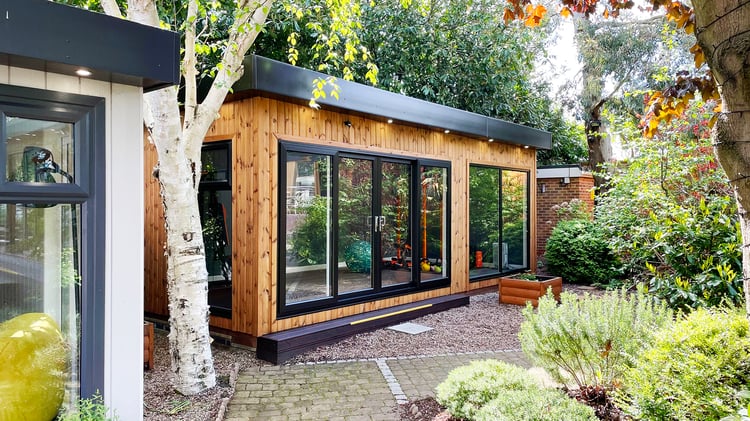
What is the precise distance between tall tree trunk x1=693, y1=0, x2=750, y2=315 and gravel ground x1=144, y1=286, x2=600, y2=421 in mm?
3478

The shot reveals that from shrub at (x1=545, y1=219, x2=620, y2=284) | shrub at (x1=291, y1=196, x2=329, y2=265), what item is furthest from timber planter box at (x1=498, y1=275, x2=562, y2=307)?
shrub at (x1=291, y1=196, x2=329, y2=265)

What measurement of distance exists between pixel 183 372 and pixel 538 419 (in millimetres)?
2841

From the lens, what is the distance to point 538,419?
107 inches

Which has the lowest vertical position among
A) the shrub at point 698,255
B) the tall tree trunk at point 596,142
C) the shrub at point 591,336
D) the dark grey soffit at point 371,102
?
the shrub at point 591,336

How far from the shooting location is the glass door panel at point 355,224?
634 cm

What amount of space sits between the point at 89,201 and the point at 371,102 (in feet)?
13.0

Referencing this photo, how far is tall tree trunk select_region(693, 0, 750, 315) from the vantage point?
5.92 feet

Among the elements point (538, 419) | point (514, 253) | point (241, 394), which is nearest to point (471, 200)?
point (514, 253)

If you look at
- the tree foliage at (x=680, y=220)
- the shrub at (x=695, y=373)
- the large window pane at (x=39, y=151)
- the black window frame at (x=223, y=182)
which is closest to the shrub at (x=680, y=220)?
the tree foliage at (x=680, y=220)

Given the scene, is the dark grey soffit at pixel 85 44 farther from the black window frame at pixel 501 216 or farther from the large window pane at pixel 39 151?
the black window frame at pixel 501 216

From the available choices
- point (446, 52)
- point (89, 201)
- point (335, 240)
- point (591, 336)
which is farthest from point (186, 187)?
point (446, 52)

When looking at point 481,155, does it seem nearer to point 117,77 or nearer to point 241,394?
point 241,394

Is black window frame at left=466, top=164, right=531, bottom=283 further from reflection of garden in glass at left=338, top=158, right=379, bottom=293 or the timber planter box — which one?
reflection of garden in glass at left=338, top=158, right=379, bottom=293

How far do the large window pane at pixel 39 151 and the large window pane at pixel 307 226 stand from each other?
3.00 meters
